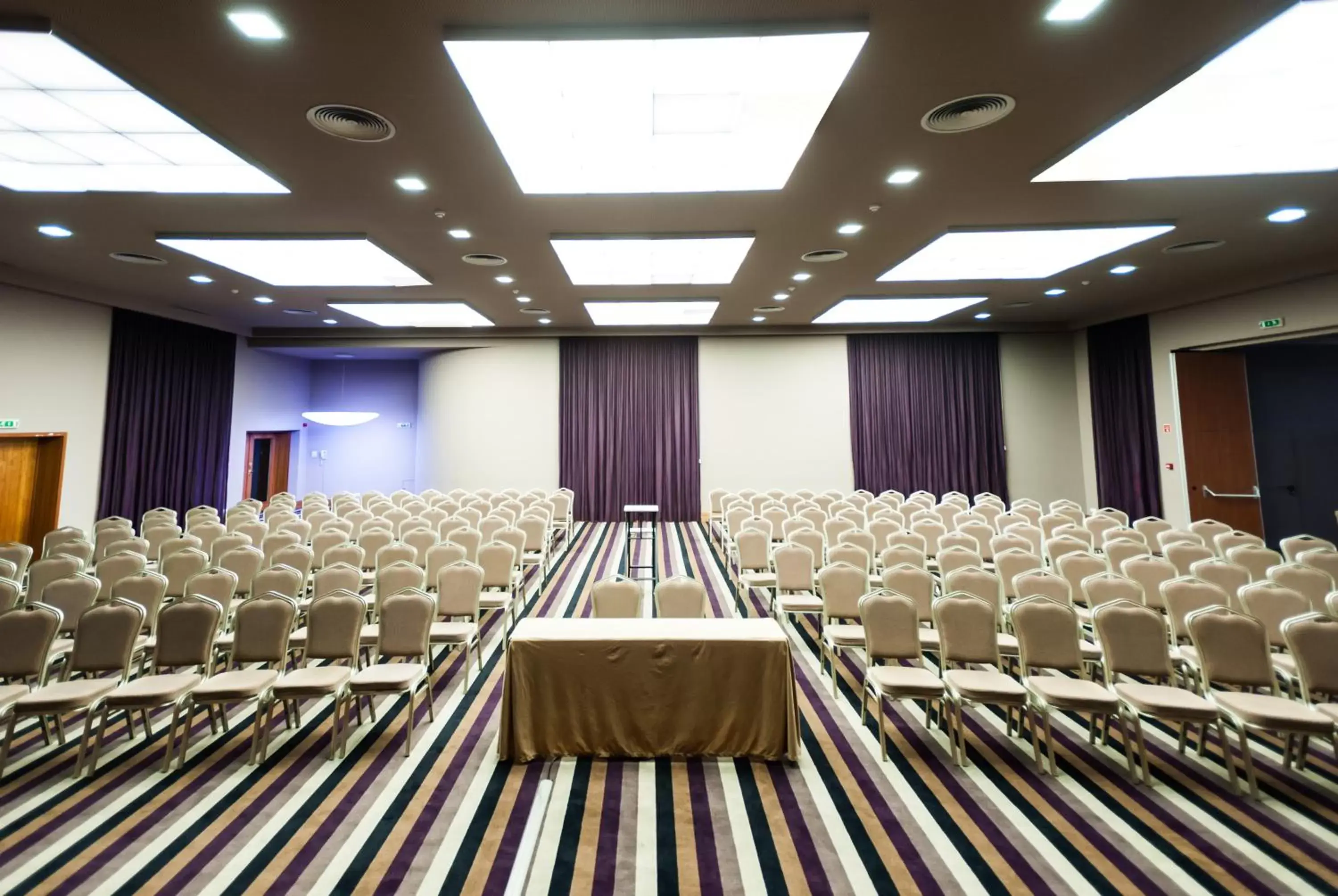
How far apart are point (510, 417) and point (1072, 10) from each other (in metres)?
12.8

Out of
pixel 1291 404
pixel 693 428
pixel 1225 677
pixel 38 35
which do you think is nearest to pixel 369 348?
pixel 693 428

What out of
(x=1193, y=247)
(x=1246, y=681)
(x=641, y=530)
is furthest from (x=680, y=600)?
(x=1193, y=247)

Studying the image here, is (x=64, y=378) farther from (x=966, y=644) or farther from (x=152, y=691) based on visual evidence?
(x=966, y=644)

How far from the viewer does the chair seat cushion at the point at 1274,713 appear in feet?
11.2

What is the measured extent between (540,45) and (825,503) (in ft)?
29.4

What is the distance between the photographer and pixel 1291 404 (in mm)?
10836

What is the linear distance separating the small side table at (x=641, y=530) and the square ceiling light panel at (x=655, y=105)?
4.37 meters

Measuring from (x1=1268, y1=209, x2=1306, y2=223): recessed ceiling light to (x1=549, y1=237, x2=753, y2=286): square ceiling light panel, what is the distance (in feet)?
19.6

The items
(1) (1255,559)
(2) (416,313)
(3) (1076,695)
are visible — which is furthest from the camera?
(2) (416,313)

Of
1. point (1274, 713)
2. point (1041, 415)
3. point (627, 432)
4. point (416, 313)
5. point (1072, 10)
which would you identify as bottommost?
point (1274, 713)

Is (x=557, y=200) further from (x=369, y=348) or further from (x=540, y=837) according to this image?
(x=369, y=348)

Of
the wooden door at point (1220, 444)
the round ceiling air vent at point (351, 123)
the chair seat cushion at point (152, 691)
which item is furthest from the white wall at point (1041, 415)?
the chair seat cushion at point (152, 691)

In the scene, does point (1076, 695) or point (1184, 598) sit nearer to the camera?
point (1076, 695)

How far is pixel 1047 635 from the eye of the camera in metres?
4.19
